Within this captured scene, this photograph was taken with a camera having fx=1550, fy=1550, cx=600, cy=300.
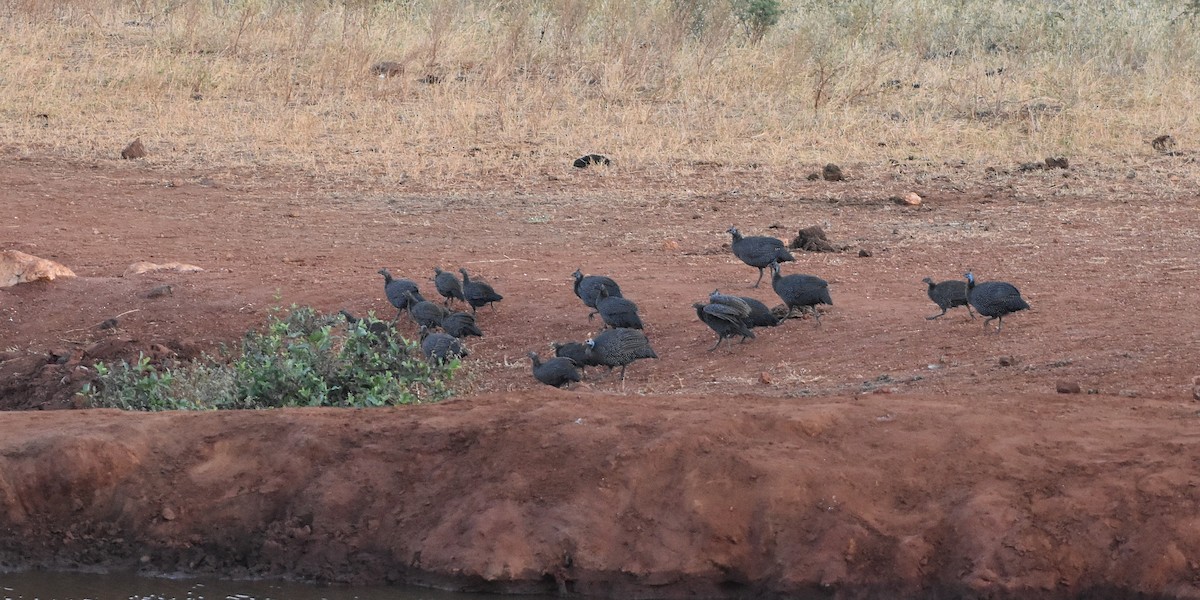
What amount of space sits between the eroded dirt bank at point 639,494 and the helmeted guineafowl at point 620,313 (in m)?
2.09

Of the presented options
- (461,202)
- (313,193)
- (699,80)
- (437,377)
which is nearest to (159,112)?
(313,193)

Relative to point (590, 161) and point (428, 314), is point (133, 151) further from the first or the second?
point (428, 314)

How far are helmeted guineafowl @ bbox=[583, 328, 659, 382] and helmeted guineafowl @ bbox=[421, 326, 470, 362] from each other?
0.90 m

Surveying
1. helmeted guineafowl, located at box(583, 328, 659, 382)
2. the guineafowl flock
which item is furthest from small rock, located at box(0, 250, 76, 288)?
helmeted guineafowl, located at box(583, 328, 659, 382)

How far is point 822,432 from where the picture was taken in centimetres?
679

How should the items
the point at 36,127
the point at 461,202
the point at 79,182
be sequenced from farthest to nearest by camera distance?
1. the point at 36,127
2. the point at 79,182
3. the point at 461,202

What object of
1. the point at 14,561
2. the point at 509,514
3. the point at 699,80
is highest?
the point at 699,80

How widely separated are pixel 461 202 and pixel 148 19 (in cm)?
912

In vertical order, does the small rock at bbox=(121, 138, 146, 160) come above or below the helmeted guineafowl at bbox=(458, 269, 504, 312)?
above

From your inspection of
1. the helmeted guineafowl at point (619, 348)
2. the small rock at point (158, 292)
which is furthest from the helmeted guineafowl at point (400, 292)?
the helmeted guineafowl at point (619, 348)

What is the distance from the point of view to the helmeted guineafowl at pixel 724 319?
9.31 meters

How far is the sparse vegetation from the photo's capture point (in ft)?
28.7

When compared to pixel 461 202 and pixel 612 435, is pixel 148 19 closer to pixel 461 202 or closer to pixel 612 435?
pixel 461 202

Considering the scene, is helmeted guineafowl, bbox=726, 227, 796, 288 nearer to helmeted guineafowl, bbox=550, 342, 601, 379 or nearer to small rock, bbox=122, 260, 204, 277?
helmeted guineafowl, bbox=550, 342, 601, 379
